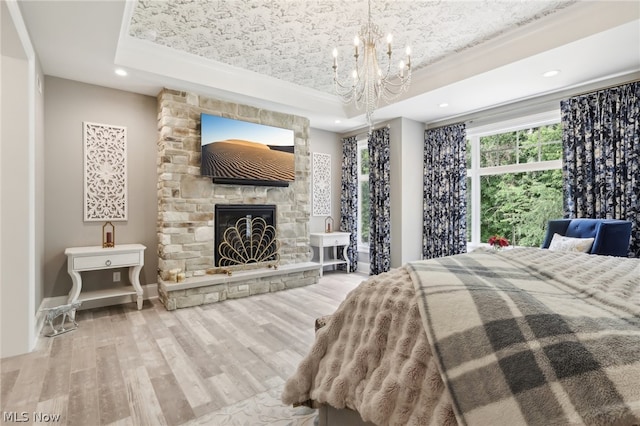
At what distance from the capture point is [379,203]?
5.09 metres

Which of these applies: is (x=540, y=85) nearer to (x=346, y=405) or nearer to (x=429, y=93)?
(x=429, y=93)

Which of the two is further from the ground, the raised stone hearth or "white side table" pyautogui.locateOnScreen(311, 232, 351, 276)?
"white side table" pyautogui.locateOnScreen(311, 232, 351, 276)

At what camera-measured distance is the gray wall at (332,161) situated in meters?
5.59

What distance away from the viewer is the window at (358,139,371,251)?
575 cm

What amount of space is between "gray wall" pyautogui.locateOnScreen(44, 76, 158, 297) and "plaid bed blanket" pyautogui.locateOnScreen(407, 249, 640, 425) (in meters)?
3.64

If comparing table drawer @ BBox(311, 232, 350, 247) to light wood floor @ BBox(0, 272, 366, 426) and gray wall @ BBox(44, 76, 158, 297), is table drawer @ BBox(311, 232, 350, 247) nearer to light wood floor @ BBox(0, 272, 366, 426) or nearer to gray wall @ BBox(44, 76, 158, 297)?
light wood floor @ BBox(0, 272, 366, 426)

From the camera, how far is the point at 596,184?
130 inches

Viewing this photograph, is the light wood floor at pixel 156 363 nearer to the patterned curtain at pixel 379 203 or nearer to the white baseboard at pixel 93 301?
the white baseboard at pixel 93 301

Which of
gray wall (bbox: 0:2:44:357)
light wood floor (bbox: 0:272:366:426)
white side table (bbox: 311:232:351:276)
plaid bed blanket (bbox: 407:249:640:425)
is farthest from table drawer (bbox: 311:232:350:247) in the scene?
plaid bed blanket (bbox: 407:249:640:425)

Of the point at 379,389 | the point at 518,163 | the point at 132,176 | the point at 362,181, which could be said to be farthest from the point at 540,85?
the point at 132,176

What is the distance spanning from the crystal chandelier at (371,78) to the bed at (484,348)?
5.55 feet

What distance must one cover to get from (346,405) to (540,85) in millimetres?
3896

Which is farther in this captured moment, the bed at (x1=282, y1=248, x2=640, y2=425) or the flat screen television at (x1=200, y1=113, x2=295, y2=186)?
the flat screen television at (x1=200, y1=113, x2=295, y2=186)

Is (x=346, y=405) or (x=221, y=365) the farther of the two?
(x=221, y=365)
